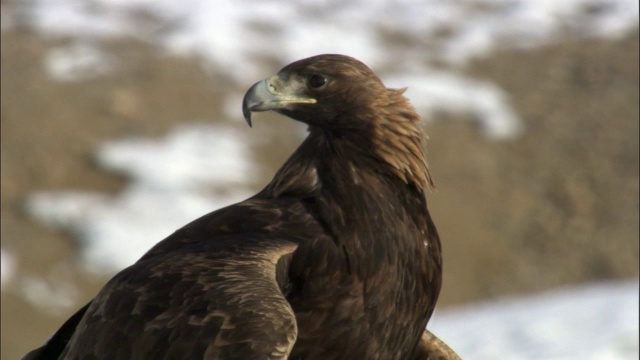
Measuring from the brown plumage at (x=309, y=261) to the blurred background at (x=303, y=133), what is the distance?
248 inches

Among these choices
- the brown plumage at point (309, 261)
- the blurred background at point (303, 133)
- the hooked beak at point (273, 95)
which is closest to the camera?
the brown plumage at point (309, 261)

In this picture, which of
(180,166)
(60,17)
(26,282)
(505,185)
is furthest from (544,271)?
(60,17)

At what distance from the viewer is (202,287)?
16.9ft

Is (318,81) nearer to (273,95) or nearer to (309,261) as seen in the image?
(273,95)

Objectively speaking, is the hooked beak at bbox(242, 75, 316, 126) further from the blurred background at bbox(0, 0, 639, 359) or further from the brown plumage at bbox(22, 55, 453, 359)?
the blurred background at bbox(0, 0, 639, 359)

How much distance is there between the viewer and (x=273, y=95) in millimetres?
5805

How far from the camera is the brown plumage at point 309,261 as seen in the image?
5.05 meters

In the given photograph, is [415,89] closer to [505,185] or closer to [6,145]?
[505,185]

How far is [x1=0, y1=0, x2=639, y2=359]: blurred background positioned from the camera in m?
15.8

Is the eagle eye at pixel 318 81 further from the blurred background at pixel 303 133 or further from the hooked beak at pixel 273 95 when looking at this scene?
the blurred background at pixel 303 133

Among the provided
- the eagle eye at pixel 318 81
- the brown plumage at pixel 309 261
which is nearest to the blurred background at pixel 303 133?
the brown plumage at pixel 309 261

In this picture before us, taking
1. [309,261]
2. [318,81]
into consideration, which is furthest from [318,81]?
[309,261]

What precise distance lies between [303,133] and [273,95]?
1328cm

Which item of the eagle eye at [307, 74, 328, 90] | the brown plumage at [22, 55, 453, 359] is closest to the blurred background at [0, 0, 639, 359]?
the brown plumage at [22, 55, 453, 359]
